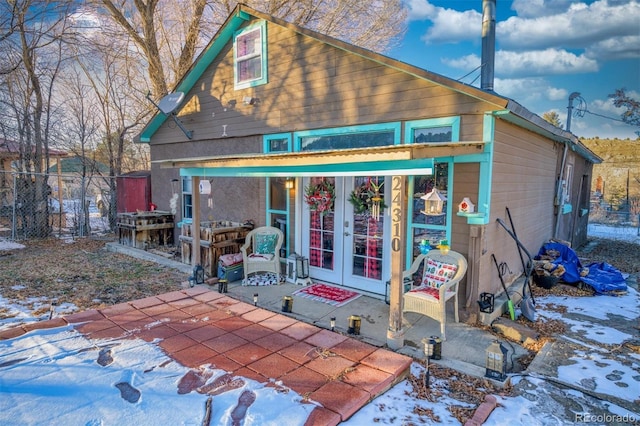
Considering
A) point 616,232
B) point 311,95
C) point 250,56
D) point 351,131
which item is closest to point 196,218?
point 311,95

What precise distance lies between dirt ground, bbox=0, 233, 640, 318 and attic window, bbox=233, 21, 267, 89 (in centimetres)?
385

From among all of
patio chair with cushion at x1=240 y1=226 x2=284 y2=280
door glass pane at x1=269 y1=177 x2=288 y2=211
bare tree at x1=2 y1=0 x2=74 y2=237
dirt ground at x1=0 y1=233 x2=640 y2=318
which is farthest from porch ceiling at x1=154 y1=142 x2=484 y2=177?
bare tree at x1=2 y1=0 x2=74 y2=237

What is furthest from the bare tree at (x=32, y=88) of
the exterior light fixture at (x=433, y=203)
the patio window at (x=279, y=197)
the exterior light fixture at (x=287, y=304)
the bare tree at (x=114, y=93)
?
the exterior light fixture at (x=433, y=203)

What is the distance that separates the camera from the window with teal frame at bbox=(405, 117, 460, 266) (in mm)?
4668

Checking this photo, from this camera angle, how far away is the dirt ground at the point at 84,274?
5457 millimetres

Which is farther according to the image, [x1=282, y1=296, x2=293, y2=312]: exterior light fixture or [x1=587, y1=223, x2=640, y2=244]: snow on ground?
[x1=587, y1=223, x2=640, y2=244]: snow on ground

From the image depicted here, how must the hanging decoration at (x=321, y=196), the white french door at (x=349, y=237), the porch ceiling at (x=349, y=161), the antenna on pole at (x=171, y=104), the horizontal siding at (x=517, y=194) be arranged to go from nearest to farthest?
1. the porch ceiling at (x=349, y=161)
2. the horizontal siding at (x=517, y=194)
3. the white french door at (x=349, y=237)
4. the hanging decoration at (x=321, y=196)
5. the antenna on pole at (x=171, y=104)

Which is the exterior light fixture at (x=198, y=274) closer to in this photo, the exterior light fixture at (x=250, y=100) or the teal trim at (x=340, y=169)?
the teal trim at (x=340, y=169)

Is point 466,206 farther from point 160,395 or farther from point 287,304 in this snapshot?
point 160,395

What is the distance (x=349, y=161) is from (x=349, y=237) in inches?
79.5

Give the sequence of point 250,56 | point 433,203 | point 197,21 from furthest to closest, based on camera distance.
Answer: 1. point 197,21
2. point 250,56
3. point 433,203

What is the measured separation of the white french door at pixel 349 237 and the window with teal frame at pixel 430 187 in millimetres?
437

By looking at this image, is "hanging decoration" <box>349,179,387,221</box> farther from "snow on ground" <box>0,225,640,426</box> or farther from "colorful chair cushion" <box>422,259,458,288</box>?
"snow on ground" <box>0,225,640,426</box>

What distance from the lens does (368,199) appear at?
5.38 metres
